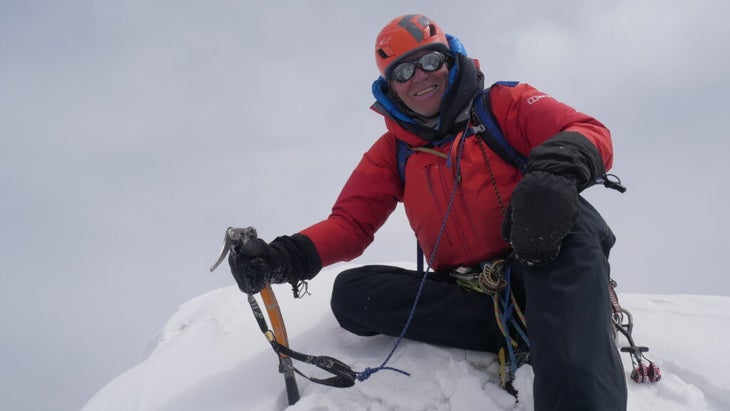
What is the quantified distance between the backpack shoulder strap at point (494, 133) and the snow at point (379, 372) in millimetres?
1082

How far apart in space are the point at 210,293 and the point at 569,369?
4627 millimetres

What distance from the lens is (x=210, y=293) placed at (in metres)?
5.49

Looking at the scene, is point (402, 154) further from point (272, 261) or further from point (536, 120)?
point (272, 261)

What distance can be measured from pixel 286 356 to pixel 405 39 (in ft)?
7.00

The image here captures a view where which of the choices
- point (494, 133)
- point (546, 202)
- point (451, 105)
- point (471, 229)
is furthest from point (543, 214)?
point (451, 105)

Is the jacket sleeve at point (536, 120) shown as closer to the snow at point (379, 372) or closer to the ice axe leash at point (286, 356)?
the snow at point (379, 372)

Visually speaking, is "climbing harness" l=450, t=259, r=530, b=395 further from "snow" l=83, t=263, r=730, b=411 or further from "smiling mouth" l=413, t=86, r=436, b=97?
"smiling mouth" l=413, t=86, r=436, b=97

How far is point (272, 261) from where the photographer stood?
8.94ft

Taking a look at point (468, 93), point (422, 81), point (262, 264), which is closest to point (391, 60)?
point (422, 81)

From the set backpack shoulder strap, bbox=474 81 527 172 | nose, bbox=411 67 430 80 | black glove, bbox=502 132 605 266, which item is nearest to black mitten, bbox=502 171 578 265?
black glove, bbox=502 132 605 266

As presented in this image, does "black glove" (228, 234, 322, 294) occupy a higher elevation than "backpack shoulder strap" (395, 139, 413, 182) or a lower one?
lower

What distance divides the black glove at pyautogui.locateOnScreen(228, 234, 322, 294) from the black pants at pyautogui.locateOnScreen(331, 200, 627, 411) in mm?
536

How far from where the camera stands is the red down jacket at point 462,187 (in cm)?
243

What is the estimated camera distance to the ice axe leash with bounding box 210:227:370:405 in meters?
2.49
